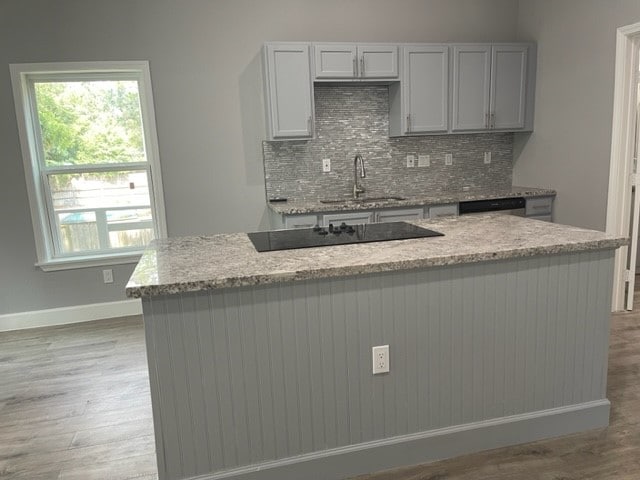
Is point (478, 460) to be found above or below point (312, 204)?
below

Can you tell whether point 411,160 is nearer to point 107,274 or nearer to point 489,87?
point 489,87

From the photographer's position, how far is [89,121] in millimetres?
3988

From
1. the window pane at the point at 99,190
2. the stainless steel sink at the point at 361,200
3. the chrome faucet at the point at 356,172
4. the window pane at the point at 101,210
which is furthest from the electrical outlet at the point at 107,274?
the chrome faucet at the point at 356,172

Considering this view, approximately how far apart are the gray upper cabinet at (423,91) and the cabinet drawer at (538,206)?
1018mm

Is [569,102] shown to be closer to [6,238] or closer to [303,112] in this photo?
[303,112]

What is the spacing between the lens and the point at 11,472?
2141mm

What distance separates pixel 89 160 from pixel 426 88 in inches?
116

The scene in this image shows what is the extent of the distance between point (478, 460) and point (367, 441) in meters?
0.51

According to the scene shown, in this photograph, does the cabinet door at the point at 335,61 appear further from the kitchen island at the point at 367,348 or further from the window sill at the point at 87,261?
the window sill at the point at 87,261

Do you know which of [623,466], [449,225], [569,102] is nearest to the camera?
[623,466]

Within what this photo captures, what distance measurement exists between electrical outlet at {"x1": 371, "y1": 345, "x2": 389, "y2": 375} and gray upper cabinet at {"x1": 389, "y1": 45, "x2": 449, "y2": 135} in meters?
2.69

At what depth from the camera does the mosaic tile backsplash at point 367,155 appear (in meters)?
4.31

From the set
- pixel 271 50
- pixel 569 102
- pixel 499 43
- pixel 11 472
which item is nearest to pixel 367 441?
pixel 11 472

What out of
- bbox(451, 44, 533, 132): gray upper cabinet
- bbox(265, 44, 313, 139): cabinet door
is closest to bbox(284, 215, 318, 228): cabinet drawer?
bbox(265, 44, 313, 139): cabinet door
